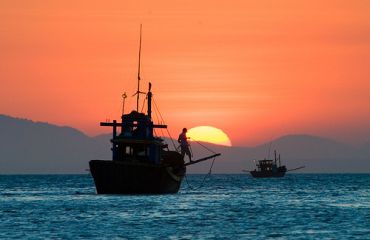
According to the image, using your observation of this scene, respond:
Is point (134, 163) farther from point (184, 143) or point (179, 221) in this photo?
point (179, 221)

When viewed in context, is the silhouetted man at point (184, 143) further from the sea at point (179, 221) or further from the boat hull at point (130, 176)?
the sea at point (179, 221)

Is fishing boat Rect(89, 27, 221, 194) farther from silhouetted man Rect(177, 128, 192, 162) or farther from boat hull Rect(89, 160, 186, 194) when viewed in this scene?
silhouetted man Rect(177, 128, 192, 162)

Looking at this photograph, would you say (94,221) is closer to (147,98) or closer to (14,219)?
(14,219)

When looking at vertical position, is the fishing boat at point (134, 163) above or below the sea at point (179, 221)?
above

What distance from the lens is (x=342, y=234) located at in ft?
185

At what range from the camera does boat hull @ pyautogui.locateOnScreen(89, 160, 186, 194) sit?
3720 inches

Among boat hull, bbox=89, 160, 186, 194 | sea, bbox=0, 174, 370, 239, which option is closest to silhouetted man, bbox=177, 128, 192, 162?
boat hull, bbox=89, 160, 186, 194

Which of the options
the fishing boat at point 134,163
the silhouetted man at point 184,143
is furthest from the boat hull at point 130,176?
the silhouetted man at point 184,143

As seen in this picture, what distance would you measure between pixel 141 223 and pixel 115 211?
43.5ft

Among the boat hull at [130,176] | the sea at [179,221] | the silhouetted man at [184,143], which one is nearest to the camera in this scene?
the sea at [179,221]

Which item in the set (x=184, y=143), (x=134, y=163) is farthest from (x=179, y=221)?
(x=184, y=143)

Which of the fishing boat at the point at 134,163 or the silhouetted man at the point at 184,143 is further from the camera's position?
the silhouetted man at the point at 184,143

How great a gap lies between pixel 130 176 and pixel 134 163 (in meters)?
1.97

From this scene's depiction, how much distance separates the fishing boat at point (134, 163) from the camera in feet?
312
